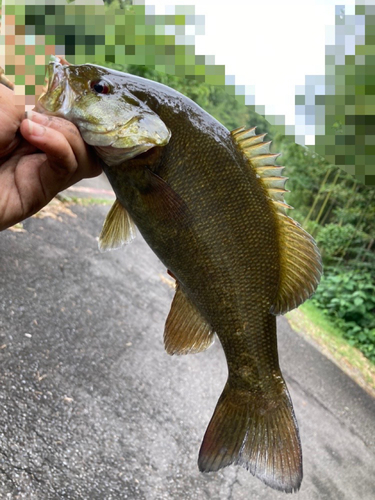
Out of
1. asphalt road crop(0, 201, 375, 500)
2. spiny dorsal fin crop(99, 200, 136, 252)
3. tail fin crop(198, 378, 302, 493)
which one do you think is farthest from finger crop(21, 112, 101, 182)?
asphalt road crop(0, 201, 375, 500)

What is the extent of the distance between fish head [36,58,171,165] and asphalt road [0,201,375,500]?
2232 mm

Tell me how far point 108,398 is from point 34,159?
2611 mm

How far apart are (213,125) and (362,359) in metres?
8.98

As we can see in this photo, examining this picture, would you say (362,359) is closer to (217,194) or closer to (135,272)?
(135,272)

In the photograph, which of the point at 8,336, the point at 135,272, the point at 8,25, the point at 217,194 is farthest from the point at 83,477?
the point at 135,272

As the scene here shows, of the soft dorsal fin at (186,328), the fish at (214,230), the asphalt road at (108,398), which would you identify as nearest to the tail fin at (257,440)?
the fish at (214,230)

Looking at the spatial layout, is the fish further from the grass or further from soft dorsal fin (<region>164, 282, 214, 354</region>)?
the grass

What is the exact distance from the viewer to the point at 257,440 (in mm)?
1745

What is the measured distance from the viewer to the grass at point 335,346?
7.97 metres

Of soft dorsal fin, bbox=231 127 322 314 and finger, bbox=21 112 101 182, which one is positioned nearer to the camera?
finger, bbox=21 112 101 182

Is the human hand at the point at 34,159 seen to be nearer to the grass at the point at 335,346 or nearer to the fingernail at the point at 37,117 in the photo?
the fingernail at the point at 37,117

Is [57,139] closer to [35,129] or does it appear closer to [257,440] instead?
[35,129]

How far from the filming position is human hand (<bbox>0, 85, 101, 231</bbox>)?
4.58 feet

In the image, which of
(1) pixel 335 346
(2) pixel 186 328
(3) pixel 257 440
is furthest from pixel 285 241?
(1) pixel 335 346
